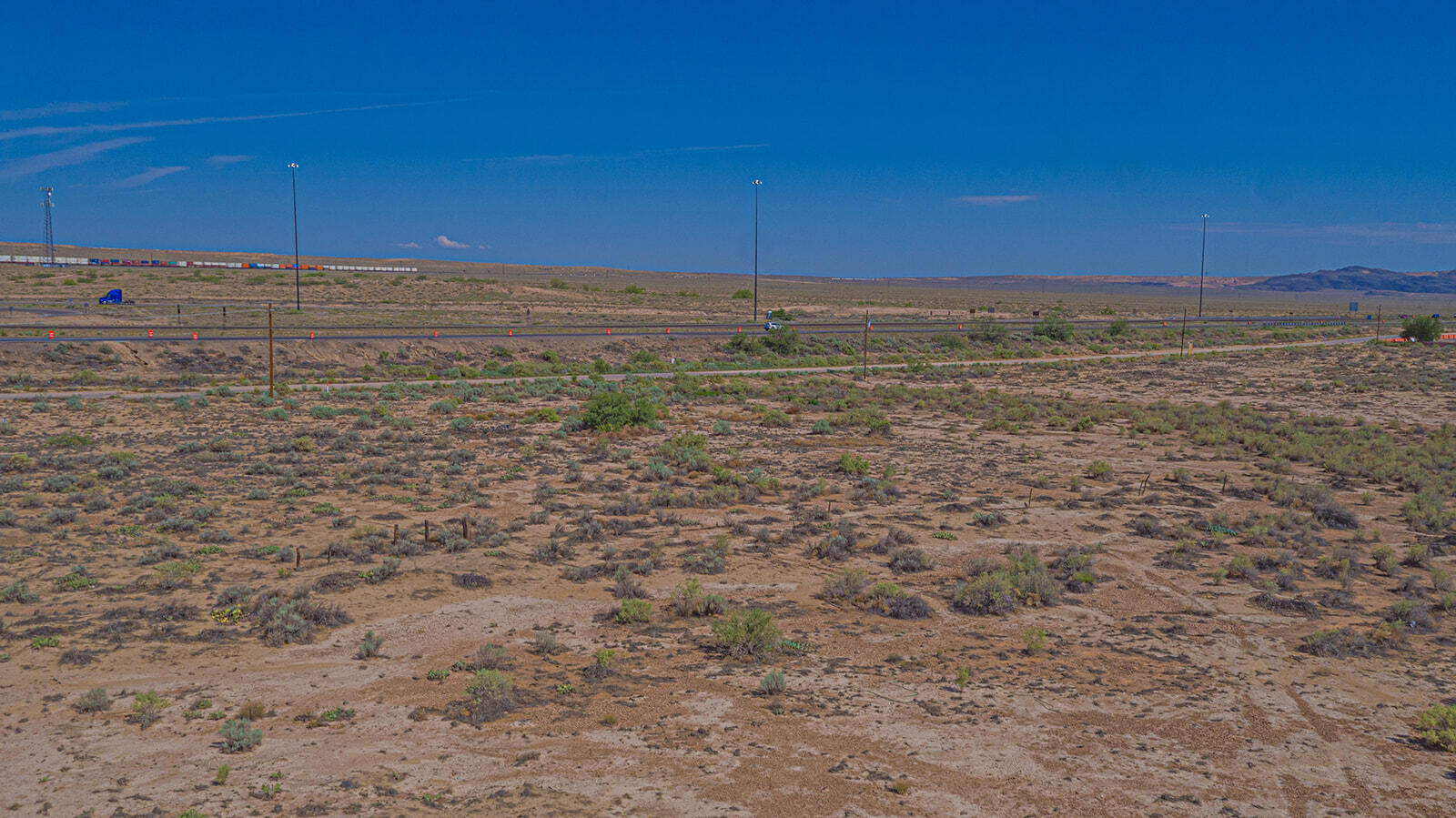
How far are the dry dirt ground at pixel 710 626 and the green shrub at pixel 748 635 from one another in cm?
13

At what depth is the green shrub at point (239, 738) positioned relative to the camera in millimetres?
7766

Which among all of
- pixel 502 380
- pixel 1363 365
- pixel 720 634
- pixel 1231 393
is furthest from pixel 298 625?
pixel 1363 365

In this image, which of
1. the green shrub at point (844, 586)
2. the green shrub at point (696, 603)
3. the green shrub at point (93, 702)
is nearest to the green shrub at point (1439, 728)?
the green shrub at point (844, 586)

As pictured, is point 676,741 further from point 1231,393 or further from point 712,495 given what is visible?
point 1231,393

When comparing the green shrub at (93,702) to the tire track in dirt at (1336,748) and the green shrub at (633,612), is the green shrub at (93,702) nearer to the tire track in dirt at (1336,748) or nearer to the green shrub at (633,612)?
the green shrub at (633,612)

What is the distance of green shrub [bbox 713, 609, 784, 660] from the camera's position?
1016 cm

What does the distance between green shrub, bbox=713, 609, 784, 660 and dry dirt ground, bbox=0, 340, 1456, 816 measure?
0.44 feet

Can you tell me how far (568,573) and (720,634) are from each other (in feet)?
10.9

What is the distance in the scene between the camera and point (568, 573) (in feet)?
42.3

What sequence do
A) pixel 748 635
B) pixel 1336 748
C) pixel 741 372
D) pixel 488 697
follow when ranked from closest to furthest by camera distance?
1. pixel 1336 748
2. pixel 488 697
3. pixel 748 635
4. pixel 741 372

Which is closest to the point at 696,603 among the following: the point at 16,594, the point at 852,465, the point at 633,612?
the point at 633,612

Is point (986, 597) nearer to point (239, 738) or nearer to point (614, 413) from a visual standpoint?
point (239, 738)

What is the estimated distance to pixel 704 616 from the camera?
11555 mm

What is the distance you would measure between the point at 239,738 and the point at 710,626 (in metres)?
5.09
